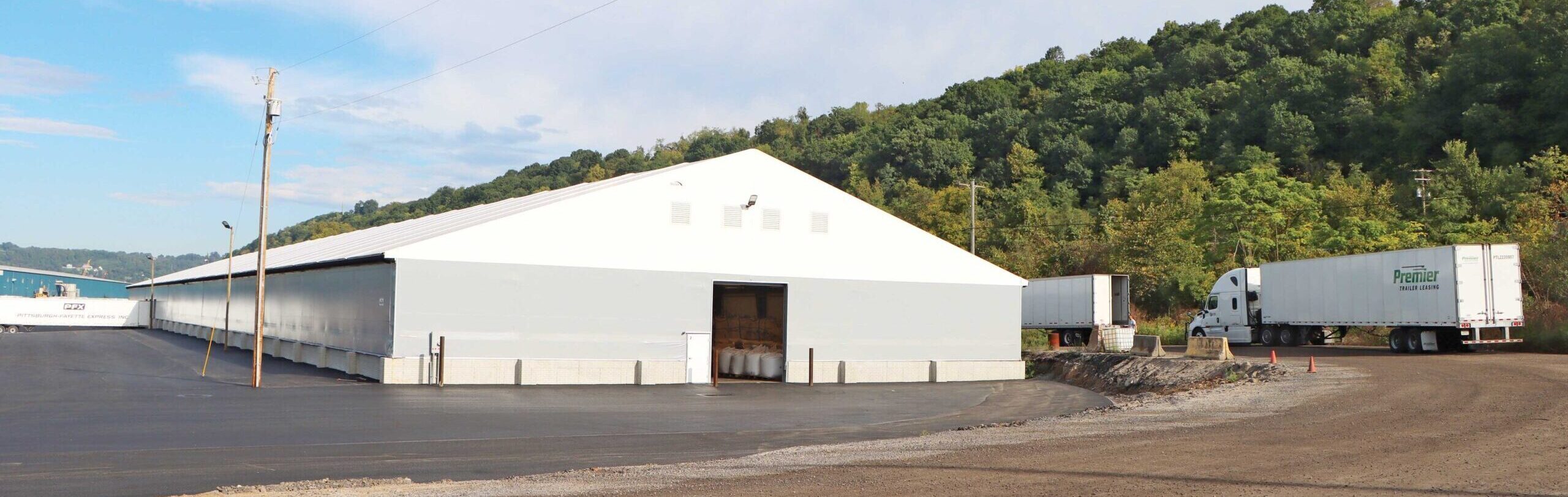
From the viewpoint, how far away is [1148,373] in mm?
32188

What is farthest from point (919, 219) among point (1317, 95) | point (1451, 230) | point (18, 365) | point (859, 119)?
point (18, 365)

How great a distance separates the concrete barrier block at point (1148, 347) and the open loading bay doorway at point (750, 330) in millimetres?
11709

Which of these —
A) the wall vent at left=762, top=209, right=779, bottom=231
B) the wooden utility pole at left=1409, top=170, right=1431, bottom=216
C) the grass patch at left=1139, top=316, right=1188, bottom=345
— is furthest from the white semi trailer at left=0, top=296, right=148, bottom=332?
the wooden utility pole at left=1409, top=170, right=1431, bottom=216

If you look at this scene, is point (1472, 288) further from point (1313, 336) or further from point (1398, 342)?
point (1313, 336)

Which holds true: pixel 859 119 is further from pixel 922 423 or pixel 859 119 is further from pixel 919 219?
pixel 922 423

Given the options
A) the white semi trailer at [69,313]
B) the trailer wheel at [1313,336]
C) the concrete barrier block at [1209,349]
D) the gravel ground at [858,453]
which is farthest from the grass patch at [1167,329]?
the white semi trailer at [69,313]

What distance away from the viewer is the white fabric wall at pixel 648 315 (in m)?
28.0

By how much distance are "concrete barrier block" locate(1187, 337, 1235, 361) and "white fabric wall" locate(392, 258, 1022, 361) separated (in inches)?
212

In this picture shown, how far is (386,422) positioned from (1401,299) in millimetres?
31663

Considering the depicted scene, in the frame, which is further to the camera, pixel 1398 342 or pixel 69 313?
pixel 69 313

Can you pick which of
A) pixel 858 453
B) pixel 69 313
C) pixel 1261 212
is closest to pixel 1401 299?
pixel 858 453

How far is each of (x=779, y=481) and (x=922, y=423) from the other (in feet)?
31.1

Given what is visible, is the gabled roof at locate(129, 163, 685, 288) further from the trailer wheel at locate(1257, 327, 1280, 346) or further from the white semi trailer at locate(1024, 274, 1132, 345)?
the trailer wheel at locate(1257, 327, 1280, 346)

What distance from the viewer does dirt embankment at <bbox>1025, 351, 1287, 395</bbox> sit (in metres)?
28.7
